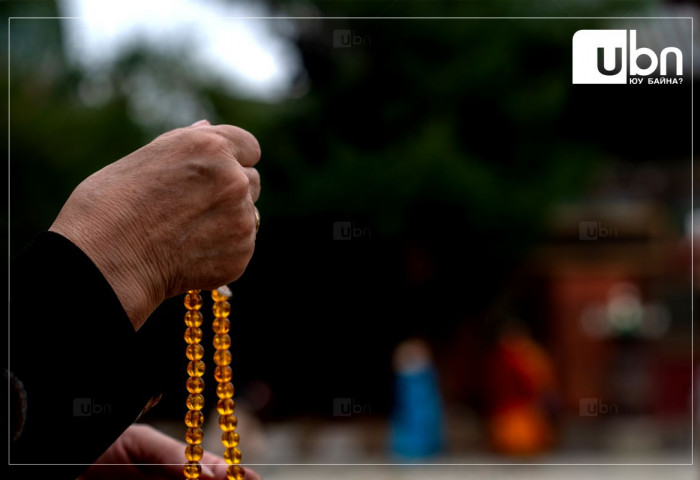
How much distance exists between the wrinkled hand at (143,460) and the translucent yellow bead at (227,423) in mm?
40

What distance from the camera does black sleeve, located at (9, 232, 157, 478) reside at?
0.73 metres

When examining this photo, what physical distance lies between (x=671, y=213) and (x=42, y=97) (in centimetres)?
702

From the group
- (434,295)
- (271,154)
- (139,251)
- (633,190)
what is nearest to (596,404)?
(434,295)

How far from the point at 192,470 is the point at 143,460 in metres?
0.10

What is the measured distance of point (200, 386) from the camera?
3.22 feet

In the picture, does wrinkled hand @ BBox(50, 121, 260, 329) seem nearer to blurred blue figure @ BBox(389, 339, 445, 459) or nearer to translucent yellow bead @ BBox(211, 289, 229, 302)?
translucent yellow bead @ BBox(211, 289, 229, 302)

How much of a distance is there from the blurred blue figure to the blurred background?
2 cm

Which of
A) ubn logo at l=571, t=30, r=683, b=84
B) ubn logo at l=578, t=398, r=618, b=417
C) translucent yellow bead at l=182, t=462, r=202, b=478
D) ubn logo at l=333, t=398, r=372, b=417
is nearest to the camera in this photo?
translucent yellow bead at l=182, t=462, r=202, b=478

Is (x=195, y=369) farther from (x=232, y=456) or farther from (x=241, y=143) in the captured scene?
(x=241, y=143)

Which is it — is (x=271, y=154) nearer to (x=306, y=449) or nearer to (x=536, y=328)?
(x=306, y=449)

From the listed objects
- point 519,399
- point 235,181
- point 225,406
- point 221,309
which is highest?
point 235,181

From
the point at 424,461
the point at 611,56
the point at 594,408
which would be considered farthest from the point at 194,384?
the point at 594,408

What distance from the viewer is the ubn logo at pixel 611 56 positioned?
6.10 feet

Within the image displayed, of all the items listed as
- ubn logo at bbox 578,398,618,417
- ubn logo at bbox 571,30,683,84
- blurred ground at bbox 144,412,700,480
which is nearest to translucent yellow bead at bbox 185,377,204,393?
ubn logo at bbox 571,30,683,84
